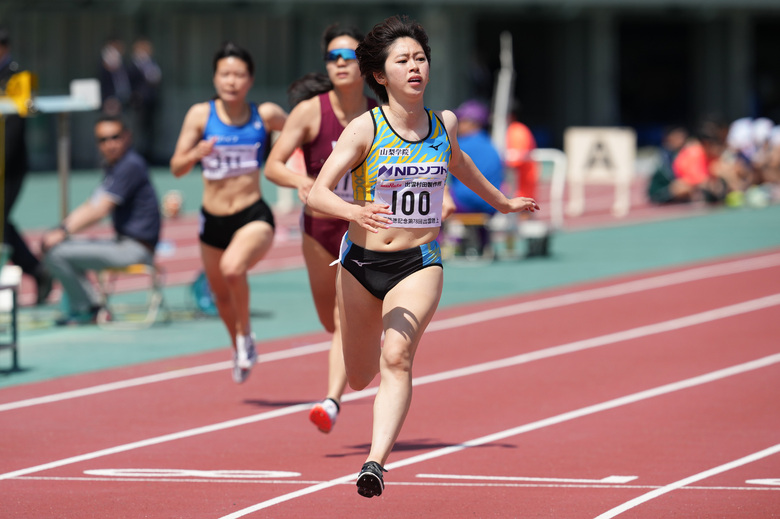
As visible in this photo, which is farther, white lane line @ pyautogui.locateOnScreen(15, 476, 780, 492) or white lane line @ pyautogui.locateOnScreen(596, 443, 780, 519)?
white lane line @ pyautogui.locateOnScreen(15, 476, 780, 492)

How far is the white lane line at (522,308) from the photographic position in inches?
376

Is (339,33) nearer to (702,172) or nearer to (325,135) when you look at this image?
(325,135)

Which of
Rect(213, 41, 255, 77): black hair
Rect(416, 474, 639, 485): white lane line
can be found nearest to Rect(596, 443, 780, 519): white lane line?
Rect(416, 474, 639, 485): white lane line

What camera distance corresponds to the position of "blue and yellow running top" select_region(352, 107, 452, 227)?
6203 mm

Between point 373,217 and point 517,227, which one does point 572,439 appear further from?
point 517,227

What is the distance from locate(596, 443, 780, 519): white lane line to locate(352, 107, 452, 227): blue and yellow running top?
1508 mm

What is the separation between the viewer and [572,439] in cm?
783

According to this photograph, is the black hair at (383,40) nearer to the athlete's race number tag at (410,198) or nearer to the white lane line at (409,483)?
the athlete's race number tag at (410,198)

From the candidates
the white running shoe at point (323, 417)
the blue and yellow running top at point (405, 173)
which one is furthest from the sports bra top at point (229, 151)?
the blue and yellow running top at point (405, 173)

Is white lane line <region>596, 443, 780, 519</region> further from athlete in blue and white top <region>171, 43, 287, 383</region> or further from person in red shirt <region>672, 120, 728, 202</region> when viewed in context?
person in red shirt <region>672, 120, 728, 202</region>

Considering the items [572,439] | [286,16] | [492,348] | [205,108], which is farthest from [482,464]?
[286,16]

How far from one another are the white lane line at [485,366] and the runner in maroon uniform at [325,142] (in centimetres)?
89

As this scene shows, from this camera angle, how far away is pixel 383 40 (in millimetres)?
6254

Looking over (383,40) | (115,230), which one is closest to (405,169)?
(383,40)
